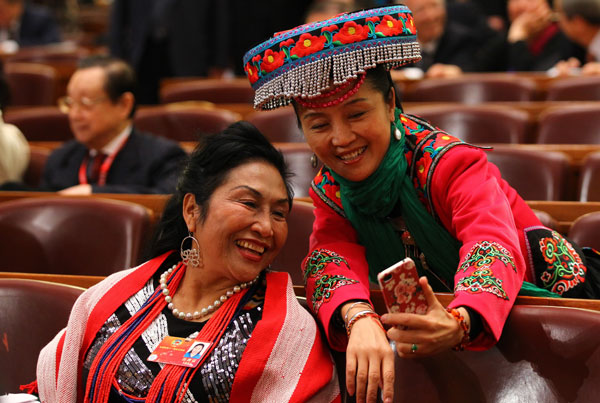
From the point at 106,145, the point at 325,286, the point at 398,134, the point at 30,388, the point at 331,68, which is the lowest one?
the point at 30,388

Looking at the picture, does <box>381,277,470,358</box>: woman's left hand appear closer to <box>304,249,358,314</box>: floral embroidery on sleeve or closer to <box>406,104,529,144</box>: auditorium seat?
<box>304,249,358,314</box>: floral embroidery on sleeve

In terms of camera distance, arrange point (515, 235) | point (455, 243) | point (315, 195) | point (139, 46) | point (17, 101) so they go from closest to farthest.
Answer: point (515, 235) < point (455, 243) < point (315, 195) < point (17, 101) < point (139, 46)

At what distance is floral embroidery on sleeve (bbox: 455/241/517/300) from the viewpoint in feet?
3.72

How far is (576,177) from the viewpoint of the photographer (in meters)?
2.18

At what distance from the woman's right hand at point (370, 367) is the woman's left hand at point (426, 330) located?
0.03 meters

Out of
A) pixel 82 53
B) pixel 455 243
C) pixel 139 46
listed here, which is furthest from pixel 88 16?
pixel 455 243

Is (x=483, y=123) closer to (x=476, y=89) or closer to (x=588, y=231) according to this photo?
(x=476, y=89)

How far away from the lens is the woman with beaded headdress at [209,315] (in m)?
1.25

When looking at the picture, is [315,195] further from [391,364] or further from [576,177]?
[576,177]

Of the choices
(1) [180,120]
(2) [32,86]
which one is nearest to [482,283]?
(1) [180,120]

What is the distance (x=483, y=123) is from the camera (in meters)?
2.64

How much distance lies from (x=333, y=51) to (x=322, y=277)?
360 mm

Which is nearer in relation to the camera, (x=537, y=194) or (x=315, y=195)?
(x=315, y=195)

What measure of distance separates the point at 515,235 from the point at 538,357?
184 millimetres
